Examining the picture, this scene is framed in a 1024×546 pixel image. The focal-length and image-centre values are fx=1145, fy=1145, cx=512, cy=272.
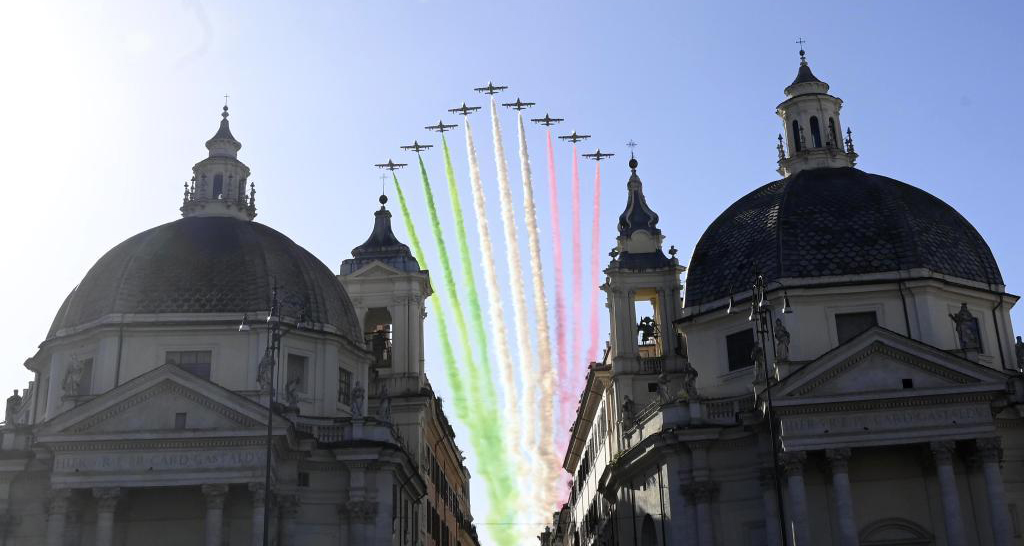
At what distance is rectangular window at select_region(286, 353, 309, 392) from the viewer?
166ft

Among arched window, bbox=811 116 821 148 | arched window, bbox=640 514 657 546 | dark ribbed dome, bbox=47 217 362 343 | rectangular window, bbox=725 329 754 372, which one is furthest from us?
arched window, bbox=811 116 821 148

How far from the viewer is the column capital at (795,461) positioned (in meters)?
42.6

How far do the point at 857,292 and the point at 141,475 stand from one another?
29602 millimetres

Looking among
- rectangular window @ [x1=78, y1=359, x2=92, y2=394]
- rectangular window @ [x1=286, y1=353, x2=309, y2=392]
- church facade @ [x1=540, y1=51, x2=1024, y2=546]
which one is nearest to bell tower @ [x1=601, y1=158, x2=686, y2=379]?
church facade @ [x1=540, y1=51, x2=1024, y2=546]

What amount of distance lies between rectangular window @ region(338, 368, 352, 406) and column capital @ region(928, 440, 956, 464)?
2545 centimetres

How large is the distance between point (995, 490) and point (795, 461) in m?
7.08

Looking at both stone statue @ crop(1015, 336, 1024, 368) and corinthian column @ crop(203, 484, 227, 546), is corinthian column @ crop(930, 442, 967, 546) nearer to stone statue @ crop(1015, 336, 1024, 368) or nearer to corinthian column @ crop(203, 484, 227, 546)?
stone statue @ crop(1015, 336, 1024, 368)

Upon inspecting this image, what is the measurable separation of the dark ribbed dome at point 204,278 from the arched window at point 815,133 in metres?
24.5

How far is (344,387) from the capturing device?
5347 centimetres

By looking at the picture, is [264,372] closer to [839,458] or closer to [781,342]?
[781,342]

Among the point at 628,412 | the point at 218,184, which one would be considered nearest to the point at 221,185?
the point at 218,184

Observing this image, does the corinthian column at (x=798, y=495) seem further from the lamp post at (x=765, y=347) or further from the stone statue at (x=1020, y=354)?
the stone statue at (x=1020, y=354)

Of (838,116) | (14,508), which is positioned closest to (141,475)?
(14,508)

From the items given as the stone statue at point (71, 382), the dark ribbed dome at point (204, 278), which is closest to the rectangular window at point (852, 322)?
the dark ribbed dome at point (204, 278)
